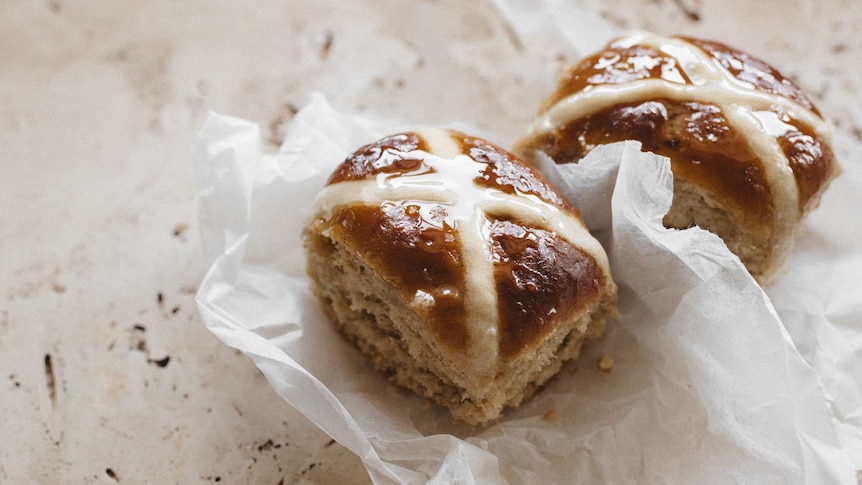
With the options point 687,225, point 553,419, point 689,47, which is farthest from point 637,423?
point 689,47

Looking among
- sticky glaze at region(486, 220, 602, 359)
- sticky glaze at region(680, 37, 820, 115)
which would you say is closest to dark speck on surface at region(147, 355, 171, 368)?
sticky glaze at region(486, 220, 602, 359)

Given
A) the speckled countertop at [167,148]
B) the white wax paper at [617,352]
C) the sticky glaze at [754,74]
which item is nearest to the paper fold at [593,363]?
the white wax paper at [617,352]

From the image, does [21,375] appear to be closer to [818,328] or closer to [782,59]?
[818,328]

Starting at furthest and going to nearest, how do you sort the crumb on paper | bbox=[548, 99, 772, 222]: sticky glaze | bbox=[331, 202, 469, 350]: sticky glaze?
the crumb on paper → bbox=[548, 99, 772, 222]: sticky glaze → bbox=[331, 202, 469, 350]: sticky glaze

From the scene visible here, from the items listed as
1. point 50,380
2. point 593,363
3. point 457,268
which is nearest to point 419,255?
point 457,268

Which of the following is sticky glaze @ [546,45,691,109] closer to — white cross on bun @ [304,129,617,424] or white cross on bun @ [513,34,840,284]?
white cross on bun @ [513,34,840,284]

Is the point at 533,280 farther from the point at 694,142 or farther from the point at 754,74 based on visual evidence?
the point at 754,74
